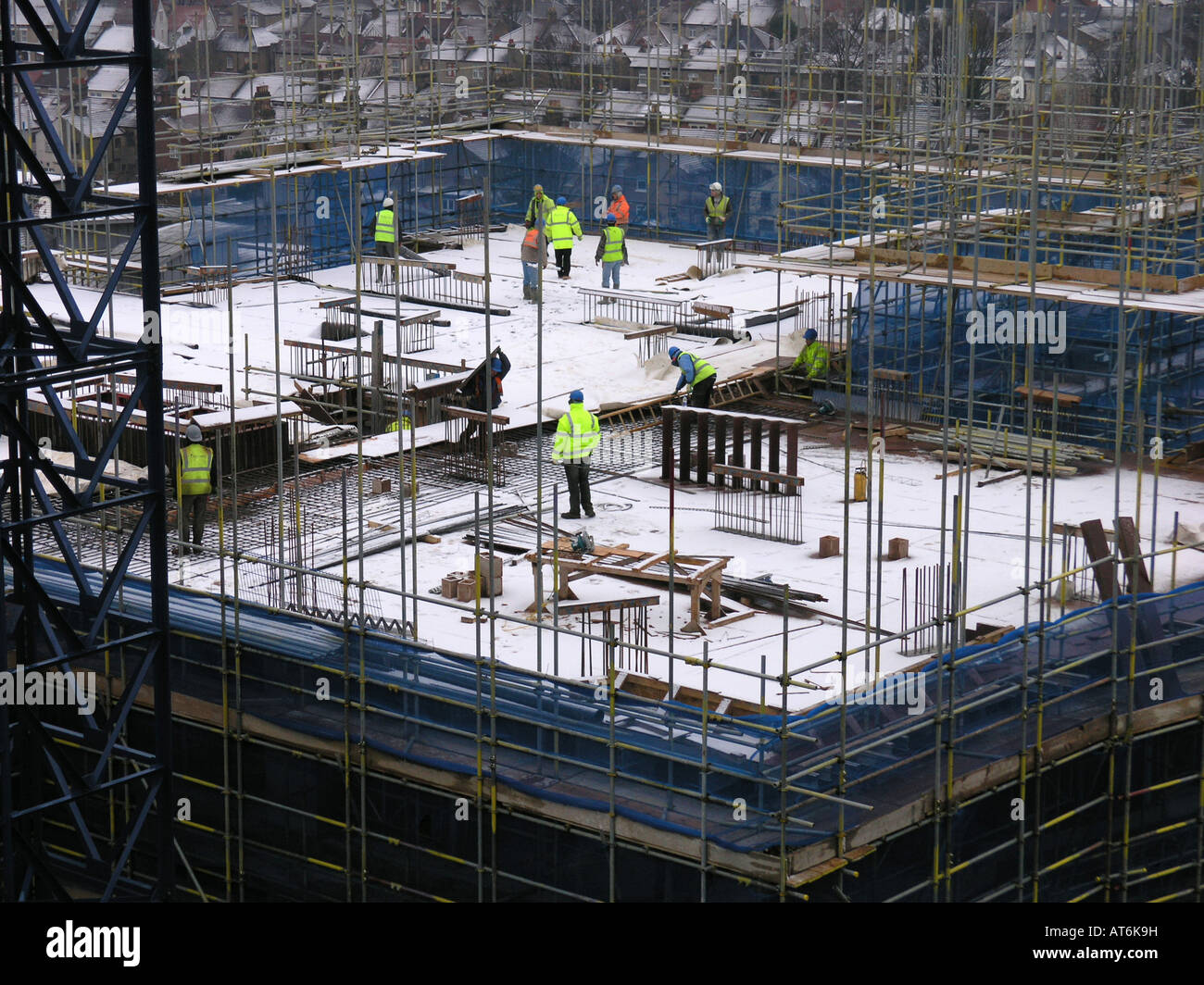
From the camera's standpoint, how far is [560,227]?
34906 millimetres

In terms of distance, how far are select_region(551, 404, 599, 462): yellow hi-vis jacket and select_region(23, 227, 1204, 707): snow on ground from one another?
78 cm

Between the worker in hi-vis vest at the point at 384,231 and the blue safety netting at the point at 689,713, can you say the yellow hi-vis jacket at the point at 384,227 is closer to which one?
the worker in hi-vis vest at the point at 384,231

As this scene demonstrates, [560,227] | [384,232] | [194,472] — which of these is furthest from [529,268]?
[194,472]

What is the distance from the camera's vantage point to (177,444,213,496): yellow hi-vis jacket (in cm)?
2219

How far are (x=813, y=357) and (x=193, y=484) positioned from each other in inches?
370

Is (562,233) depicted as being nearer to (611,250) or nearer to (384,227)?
(611,250)

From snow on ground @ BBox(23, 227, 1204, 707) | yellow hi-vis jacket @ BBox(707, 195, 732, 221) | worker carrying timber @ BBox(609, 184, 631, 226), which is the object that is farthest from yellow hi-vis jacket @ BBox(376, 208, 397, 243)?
yellow hi-vis jacket @ BBox(707, 195, 732, 221)

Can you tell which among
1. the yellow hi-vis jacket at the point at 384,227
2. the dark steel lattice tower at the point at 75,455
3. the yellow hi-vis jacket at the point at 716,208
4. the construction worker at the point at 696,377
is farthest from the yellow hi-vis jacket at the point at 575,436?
the yellow hi-vis jacket at the point at 716,208

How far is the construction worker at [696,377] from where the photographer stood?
26.2m

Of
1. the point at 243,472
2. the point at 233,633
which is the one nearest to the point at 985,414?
the point at 243,472

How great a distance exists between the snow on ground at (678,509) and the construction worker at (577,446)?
12.1 inches
